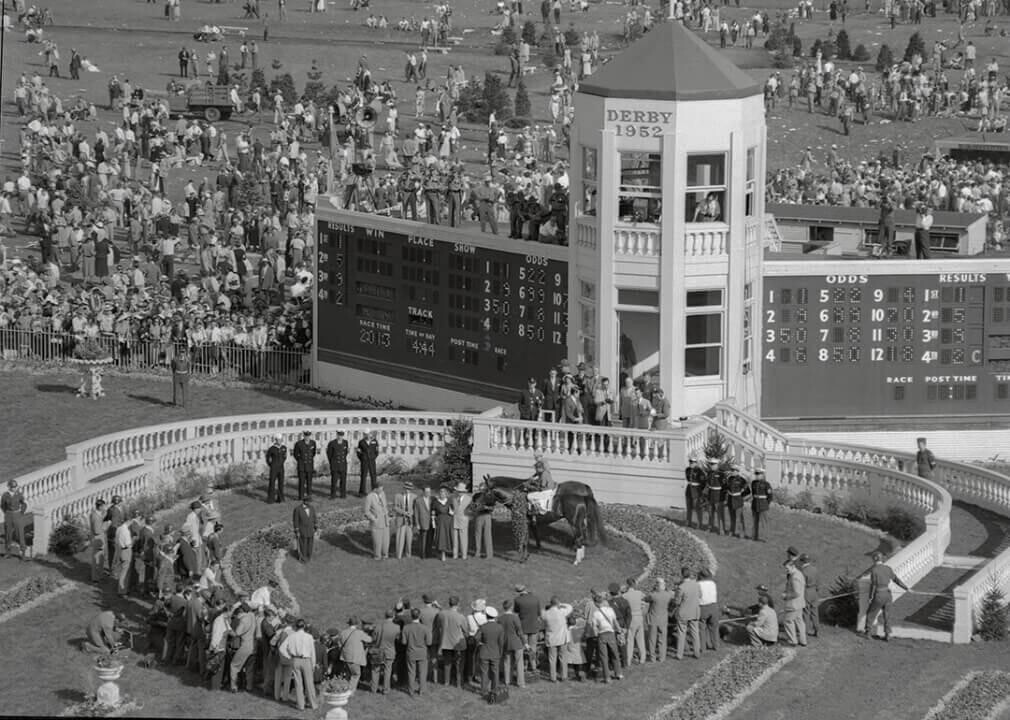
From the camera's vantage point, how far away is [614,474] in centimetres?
5369

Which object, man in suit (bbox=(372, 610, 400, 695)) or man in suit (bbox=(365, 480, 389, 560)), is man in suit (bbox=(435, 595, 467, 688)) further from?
man in suit (bbox=(365, 480, 389, 560))

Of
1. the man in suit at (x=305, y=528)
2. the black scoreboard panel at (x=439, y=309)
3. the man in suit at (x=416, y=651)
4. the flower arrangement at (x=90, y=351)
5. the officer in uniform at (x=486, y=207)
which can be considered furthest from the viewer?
the flower arrangement at (x=90, y=351)

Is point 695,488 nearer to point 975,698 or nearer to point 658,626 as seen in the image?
point 658,626

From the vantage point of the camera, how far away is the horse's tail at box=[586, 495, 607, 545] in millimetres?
50094

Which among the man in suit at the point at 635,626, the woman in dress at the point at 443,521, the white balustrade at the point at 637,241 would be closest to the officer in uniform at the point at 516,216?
the white balustrade at the point at 637,241

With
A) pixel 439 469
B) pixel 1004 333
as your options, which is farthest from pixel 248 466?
pixel 1004 333

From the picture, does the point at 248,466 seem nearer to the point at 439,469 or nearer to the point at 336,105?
the point at 439,469

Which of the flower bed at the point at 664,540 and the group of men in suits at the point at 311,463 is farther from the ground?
the group of men in suits at the point at 311,463

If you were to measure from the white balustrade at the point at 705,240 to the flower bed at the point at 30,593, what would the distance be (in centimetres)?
1431

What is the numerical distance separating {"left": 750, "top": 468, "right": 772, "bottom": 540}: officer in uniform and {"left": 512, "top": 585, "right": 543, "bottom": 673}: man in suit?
7620 mm

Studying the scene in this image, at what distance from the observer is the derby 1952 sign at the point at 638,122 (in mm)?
55562

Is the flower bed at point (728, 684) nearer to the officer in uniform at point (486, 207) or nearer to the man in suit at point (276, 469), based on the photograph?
the man in suit at point (276, 469)

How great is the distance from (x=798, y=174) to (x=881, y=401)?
25.8 meters

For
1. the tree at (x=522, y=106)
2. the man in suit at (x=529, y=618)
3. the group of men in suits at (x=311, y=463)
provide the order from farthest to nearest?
the tree at (x=522, y=106)
the group of men in suits at (x=311, y=463)
the man in suit at (x=529, y=618)
